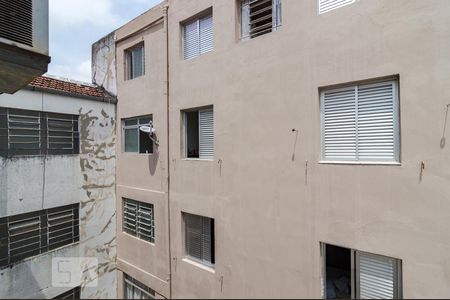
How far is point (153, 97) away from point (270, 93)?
4.13 metres

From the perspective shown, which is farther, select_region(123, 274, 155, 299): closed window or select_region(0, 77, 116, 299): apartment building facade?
select_region(123, 274, 155, 299): closed window

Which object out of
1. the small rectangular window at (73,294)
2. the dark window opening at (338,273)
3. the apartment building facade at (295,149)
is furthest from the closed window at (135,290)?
the dark window opening at (338,273)

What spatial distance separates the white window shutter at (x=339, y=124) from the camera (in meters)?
5.04

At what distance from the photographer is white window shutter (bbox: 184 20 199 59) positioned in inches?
304

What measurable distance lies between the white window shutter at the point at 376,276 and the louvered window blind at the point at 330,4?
4331 millimetres

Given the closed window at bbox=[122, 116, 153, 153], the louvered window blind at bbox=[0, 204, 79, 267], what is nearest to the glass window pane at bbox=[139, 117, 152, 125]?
the closed window at bbox=[122, 116, 153, 153]

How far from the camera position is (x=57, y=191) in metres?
8.56

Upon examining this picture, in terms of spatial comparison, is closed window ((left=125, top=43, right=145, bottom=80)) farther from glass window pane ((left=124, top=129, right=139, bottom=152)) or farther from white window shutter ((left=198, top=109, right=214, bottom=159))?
white window shutter ((left=198, top=109, right=214, bottom=159))

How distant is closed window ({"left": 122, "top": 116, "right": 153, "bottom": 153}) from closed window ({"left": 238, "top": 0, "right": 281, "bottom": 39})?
403cm

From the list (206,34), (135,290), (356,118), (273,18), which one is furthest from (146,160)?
(356,118)

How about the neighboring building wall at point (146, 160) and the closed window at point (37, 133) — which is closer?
the closed window at point (37, 133)

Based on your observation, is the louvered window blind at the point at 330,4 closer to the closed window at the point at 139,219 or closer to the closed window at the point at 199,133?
the closed window at the point at 199,133

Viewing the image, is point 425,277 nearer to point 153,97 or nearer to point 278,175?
point 278,175

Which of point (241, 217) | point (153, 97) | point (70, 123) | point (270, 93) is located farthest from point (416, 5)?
point (70, 123)
